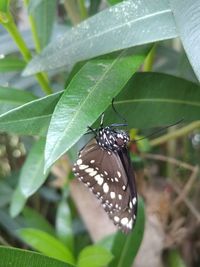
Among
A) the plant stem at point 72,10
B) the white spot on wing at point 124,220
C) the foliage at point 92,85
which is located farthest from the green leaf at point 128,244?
the plant stem at point 72,10

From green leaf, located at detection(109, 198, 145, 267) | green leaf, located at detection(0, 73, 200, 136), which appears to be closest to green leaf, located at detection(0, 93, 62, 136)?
green leaf, located at detection(0, 73, 200, 136)

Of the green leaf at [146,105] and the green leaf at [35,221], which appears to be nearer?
the green leaf at [146,105]

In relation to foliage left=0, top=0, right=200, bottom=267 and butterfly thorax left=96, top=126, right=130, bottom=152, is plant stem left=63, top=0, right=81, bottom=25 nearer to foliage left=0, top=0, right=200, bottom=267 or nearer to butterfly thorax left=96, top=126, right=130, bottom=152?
foliage left=0, top=0, right=200, bottom=267

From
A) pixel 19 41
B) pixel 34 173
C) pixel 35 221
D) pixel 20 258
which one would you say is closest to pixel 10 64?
pixel 19 41

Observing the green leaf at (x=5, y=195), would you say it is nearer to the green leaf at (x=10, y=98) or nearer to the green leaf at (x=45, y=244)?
the green leaf at (x=45, y=244)

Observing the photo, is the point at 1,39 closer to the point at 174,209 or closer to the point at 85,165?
the point at 85,165
